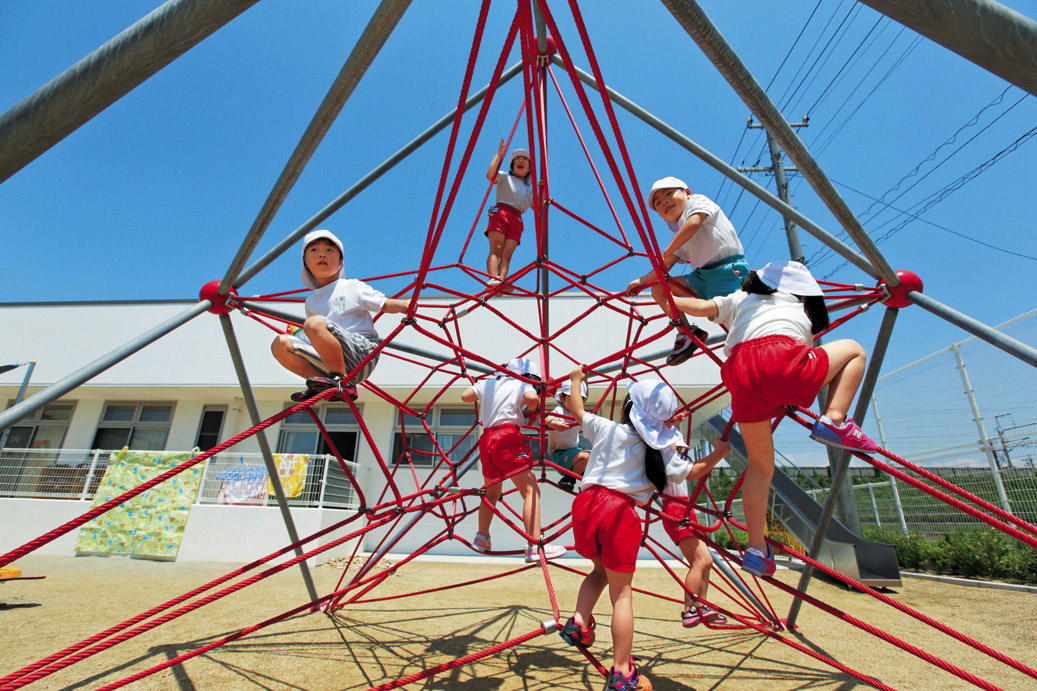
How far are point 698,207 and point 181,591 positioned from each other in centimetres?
573

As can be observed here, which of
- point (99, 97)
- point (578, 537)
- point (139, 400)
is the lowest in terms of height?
point (578, 537)

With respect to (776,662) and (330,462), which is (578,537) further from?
(330,462)

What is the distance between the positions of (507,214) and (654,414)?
→ 272cm

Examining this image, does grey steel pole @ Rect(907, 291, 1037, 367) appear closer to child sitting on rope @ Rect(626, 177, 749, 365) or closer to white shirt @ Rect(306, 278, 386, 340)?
child sitting on rope @ Rect(626, 177, 749, 365)

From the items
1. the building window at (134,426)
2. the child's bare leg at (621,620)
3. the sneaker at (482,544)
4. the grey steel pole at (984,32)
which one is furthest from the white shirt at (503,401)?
the building window at (134,426)

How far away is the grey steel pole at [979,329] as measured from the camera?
226 centimetres

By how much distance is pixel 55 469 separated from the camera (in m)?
9.54

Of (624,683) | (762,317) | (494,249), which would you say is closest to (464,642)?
(624,683)

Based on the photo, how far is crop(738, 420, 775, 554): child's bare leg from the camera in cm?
220

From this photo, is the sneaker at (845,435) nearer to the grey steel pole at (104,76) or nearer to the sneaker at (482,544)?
the grey steel pole at (104,76)

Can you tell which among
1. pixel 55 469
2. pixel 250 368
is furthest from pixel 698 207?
pixel 55 469

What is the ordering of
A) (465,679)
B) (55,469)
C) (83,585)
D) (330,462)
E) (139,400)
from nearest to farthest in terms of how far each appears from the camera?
(465,679) < (83,585) < (330,462) < (55,469) < (139,400)

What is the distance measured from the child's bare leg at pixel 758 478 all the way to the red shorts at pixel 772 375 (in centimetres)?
5

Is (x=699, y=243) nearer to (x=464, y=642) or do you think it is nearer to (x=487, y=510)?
(x=487, y=510)
